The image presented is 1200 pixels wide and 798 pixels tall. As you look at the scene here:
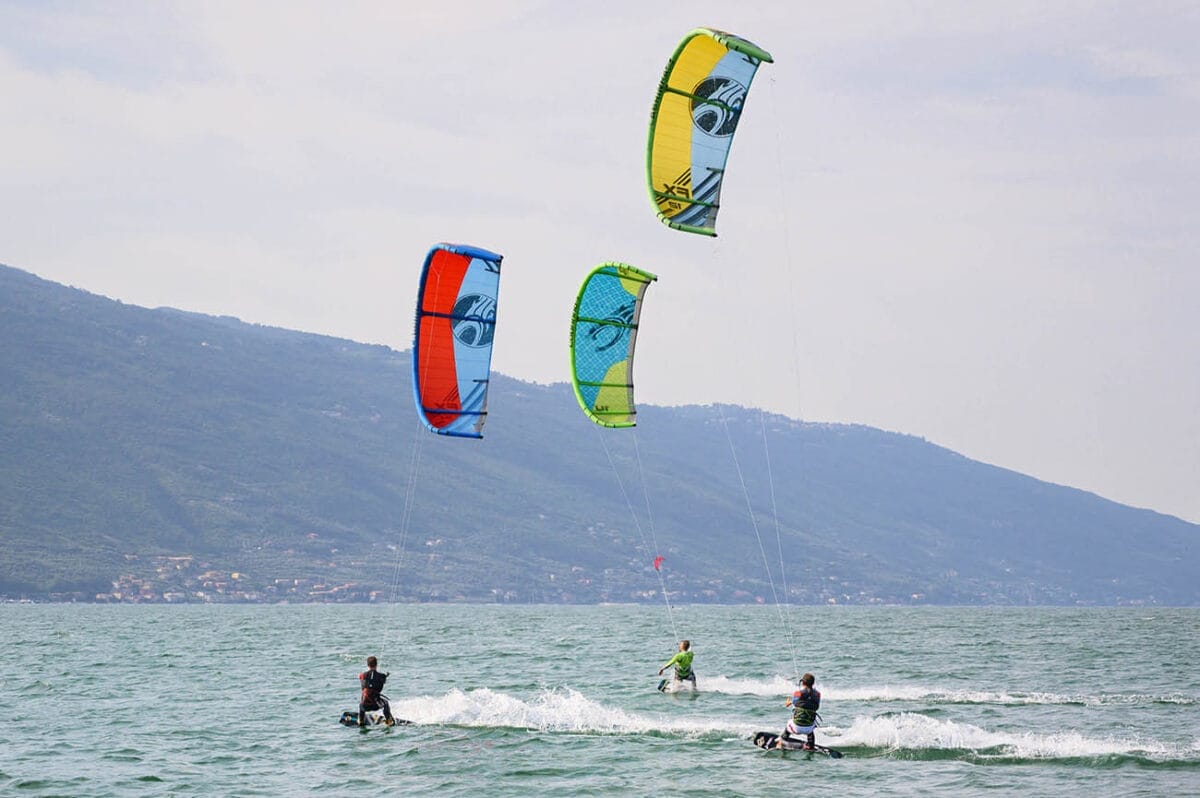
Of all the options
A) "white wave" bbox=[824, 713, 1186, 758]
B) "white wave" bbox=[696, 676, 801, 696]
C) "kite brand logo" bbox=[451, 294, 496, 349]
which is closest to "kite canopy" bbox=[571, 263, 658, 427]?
"kite brand logo" bbox=[451, 294, 496, 349]

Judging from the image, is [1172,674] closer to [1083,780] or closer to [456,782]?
[1083,780]

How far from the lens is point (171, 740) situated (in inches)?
1204

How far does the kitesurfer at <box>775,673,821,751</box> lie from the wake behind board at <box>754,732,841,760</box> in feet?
0.23

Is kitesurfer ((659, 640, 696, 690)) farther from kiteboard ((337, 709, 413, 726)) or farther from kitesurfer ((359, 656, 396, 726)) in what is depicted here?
kitesurfer ((359, 656, 396, 726))

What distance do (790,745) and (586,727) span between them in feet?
18.8

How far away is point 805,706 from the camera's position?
2752cm

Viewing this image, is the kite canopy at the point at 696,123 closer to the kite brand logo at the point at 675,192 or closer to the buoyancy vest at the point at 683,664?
the kite brand logo at the point at 675,192

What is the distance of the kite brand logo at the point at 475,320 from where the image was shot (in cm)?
3366

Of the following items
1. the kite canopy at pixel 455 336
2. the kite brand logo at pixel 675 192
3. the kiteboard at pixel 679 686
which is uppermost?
the kite brand logo at pixel 675 192

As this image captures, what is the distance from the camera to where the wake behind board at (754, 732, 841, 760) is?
2725 centimetres

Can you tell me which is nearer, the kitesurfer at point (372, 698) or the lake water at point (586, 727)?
the lake water at point (586, 727)

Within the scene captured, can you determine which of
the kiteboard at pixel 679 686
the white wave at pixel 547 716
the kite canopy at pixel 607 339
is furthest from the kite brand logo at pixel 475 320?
the kiteboard at pixel 679 686

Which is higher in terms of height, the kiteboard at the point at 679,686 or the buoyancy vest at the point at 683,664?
the buoyancy vest at the point at 683,664

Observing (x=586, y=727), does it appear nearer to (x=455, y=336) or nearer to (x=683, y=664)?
(x=683, y=664)
